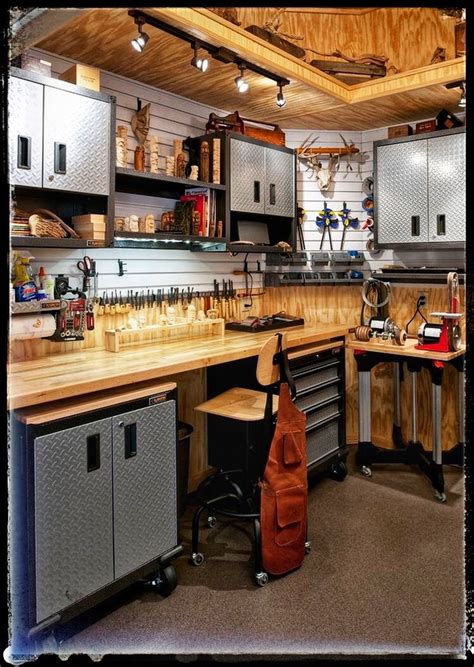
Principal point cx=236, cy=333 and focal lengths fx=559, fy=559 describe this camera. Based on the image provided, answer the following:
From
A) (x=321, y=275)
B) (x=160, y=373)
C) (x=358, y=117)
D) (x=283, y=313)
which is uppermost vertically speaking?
(x=358, y=117)

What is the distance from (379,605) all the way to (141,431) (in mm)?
1426

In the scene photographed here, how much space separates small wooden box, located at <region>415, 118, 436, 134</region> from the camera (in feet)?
14.7

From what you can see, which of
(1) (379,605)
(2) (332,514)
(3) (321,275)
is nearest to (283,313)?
(3) (321,275)

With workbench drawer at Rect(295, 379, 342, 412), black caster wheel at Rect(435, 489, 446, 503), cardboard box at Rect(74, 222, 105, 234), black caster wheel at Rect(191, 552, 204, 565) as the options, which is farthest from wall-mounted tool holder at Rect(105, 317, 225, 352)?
black caster wheel at Rect(435, 489, 446, 503)

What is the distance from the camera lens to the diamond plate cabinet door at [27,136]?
2645mm

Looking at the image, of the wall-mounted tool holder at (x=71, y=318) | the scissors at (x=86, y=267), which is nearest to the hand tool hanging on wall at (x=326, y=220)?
the scissors at (x=86, y=267)

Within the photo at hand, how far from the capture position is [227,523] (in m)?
3.57

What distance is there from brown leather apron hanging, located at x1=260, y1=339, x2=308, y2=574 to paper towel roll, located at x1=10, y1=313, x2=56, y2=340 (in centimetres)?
120

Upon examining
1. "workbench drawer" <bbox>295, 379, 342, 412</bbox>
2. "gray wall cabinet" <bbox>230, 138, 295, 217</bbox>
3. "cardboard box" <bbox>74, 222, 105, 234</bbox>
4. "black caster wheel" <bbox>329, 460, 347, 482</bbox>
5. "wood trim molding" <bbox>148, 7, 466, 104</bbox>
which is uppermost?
"wood trim molding" <bbox>148, 7, 466, 104</bbox>

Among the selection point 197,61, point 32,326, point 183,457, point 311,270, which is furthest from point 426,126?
point 32,326

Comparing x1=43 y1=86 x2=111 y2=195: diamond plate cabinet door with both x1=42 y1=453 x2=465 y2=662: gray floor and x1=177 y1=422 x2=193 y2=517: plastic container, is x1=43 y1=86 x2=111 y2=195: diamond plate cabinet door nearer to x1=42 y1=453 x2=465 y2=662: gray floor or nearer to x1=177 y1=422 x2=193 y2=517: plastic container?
x1=177 y1=422 x2=193 y2=517: plastic container

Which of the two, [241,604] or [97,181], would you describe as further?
[97,181]

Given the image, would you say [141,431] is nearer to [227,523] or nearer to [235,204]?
[227,523]

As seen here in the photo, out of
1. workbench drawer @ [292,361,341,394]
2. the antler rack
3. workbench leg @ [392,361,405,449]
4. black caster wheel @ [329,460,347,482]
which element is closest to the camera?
workbench drawer @ [292,361,341,394]
